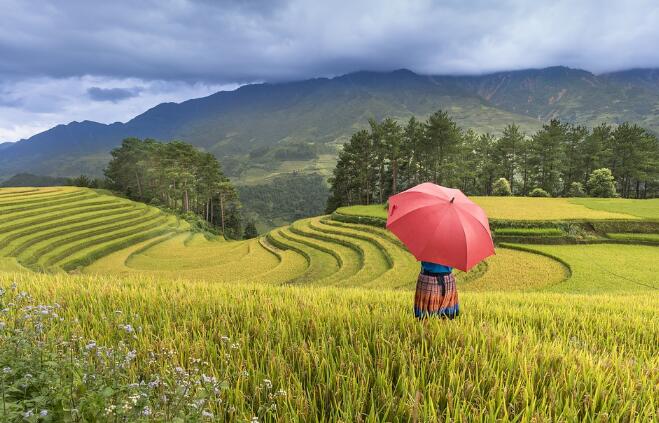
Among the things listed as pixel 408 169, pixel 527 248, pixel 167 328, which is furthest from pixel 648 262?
pixel 408 169

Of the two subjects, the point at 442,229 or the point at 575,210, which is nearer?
the point at 442,229

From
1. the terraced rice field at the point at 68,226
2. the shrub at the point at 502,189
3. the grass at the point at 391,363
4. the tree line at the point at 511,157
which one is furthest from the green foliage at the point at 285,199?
the grass at the point at 391,363

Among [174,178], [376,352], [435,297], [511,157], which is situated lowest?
[376,352]

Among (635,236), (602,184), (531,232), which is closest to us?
(635,236)

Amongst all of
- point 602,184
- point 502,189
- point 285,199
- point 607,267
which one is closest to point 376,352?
point 607,267

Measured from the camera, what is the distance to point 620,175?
54.2 m

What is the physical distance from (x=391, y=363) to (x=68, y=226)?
4348 centimetres

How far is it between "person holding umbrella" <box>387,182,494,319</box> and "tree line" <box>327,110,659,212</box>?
4819 cm

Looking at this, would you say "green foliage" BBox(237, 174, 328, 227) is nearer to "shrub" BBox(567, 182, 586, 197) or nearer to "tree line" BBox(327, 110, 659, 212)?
"tree line" BBox(327, 110, 659, 212)

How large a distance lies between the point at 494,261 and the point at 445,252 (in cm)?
2020

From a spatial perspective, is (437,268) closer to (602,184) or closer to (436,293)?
(436,293)

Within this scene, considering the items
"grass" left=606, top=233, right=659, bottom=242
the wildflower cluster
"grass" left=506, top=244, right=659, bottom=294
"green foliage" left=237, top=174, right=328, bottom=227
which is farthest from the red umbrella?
"green foliage" left=237, top=174, right=328, bottom=227

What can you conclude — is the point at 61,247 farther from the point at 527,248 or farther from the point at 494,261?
the point at 527,248

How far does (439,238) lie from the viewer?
3768mm
